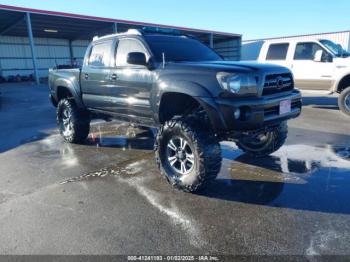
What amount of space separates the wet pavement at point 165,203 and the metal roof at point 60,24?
16.1m

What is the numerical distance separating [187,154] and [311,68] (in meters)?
6.99

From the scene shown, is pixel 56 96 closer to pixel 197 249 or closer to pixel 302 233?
pixel 197 249

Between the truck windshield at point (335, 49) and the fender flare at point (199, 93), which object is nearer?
the fender flare at point (199, 93)

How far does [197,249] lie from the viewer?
104 inches

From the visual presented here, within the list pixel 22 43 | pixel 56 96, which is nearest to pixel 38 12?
pixel 22 43

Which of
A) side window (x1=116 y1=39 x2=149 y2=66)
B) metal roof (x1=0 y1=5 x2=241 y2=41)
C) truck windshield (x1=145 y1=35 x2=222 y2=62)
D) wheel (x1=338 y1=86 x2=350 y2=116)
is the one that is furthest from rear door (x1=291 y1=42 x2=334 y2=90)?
metal roof (x1=0 y1=5 x2=241 y2=41)

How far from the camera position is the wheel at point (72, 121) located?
6227 millimetres

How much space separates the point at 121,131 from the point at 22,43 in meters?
24.8

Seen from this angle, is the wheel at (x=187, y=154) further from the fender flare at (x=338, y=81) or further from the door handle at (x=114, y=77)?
the fender flare at (x=338, y=81)

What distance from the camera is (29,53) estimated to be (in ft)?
92.4

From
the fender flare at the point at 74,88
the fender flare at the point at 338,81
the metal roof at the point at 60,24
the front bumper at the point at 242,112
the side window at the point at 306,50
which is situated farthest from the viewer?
the metal roof at the point at 60,24

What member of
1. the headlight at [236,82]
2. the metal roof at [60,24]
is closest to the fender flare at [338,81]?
the headlight at [236,82]

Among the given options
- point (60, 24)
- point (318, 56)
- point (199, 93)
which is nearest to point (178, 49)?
point (199, 93)

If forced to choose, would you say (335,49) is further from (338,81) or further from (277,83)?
(277,83)
